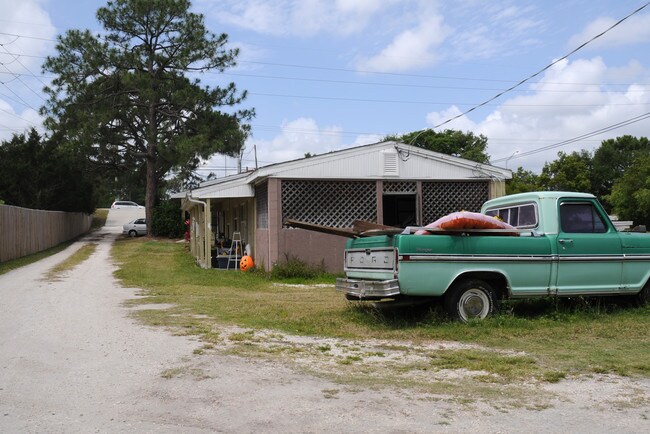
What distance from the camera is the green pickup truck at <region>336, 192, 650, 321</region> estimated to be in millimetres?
8367

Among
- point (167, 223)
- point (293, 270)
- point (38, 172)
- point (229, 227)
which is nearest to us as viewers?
point (293, 270)

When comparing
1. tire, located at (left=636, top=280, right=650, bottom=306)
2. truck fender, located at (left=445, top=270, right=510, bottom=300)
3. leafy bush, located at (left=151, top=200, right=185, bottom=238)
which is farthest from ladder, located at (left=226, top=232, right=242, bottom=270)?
leafy bush, located at (left=151, top=200, right=185, bottom=238)

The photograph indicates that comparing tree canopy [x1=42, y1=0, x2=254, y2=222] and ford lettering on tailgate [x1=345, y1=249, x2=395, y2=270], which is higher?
tree canopy [x1=42, y1=0, x2=254, y2=222]

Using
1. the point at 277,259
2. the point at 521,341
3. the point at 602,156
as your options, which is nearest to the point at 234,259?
the point at 277,259

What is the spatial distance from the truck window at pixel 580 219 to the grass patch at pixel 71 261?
1355cm

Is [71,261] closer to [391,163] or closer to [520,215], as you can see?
[391,163]

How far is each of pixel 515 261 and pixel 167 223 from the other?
3404cm

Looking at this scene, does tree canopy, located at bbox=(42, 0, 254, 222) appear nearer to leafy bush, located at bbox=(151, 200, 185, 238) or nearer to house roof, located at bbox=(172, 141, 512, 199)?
leafy bush, located at bbox=(151, 200, 185, 238)

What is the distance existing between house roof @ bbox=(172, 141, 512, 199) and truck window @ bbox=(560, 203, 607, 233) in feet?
28.5

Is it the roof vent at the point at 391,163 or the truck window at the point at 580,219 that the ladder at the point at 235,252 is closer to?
the roof vent at the point at 391,163

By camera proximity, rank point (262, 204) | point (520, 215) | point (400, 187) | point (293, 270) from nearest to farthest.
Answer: point (520, 215) → point (293, 270) → point (400, 187) → point (262, 204)

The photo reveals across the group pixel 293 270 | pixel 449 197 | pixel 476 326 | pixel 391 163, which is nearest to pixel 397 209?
pixel 449 197

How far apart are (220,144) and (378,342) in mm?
29711

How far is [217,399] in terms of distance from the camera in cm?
540
